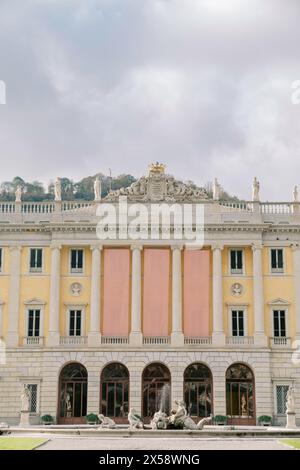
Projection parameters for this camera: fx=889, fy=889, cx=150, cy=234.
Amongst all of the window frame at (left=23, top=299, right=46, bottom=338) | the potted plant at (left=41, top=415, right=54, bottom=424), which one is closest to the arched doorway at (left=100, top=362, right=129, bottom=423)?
the potted plant at (left=41, top=415, right=54, bottom=424)

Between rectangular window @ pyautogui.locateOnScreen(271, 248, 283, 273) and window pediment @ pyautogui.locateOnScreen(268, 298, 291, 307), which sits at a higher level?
rectangular window @ pyautogui.locateOnScreen(271, 248, 283, 273)

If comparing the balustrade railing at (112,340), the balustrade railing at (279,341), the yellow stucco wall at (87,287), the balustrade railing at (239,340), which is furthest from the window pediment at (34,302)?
the balustrade railing at (279,341)

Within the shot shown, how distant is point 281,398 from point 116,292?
12809 mm

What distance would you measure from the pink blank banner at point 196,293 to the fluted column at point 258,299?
3153mm

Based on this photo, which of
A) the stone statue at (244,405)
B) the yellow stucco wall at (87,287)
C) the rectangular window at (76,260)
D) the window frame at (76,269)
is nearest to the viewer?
the stone statue at (244,405)

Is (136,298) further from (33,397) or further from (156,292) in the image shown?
(33,397)

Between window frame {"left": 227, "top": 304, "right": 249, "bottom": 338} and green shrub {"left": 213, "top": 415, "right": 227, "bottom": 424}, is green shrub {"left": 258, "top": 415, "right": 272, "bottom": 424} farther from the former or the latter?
window frame {"left": 227, "top": 304, "right": 249, "bottom": 338}

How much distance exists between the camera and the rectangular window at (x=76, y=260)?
196ft

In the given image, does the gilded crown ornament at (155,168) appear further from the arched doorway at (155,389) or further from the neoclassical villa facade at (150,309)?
the arched doorway at (155,389)

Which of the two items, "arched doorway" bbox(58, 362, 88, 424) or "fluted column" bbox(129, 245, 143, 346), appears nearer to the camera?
"arched doorway" bbox(58, 362, 88, 424)

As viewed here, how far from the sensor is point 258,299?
5847 centimetres

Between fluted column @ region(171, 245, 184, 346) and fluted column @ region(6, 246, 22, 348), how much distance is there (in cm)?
1035

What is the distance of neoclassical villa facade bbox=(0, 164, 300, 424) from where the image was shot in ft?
189
